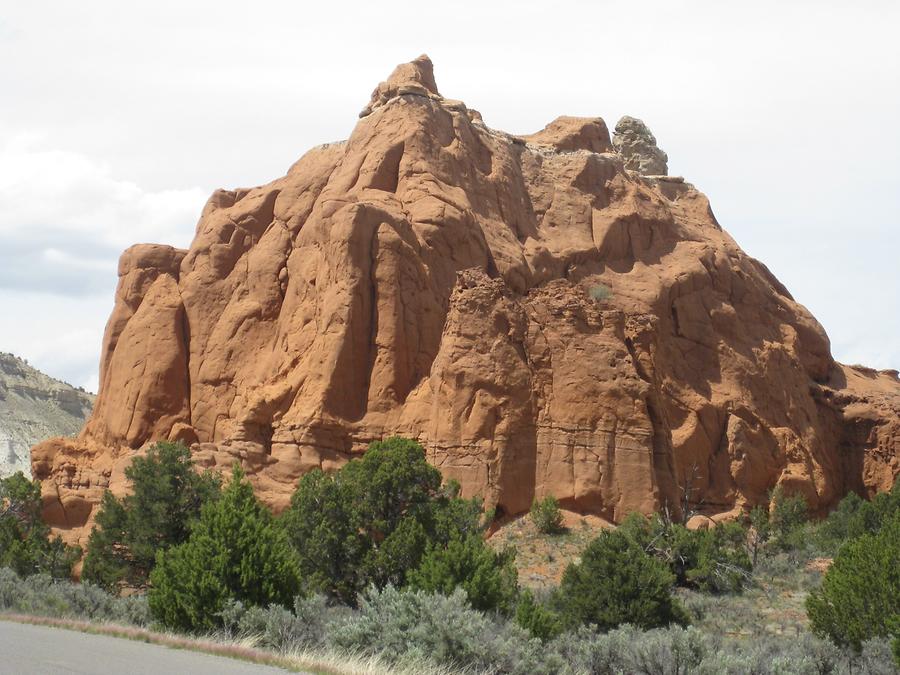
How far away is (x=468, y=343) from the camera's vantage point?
40.4 m

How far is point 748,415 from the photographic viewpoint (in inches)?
1928

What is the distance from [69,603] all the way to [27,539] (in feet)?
42.5

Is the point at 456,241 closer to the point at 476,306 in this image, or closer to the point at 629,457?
the point at 476,306

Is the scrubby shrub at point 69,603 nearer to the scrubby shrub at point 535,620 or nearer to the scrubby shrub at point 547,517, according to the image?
the scrubby shrub at point 535,620

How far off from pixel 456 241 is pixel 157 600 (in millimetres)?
23876

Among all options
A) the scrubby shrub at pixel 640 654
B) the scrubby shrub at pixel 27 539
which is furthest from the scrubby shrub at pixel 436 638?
the scrubby shrub at pixel 27 539

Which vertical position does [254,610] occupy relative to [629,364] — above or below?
below

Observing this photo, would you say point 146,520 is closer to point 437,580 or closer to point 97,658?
point 437,580

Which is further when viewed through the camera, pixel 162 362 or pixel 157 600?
pixel 162 362

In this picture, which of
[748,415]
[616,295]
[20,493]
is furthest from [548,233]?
[20,493]

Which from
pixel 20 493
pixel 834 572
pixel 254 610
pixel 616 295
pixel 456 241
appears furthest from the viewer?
pixel 616 295

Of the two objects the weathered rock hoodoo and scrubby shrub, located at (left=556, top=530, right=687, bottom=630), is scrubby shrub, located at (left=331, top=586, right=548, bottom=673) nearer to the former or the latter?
scrubby shrub, located at (left=556, top=530, right=687, bottom=630)

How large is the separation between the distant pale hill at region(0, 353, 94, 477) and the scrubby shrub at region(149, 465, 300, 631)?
230 feet

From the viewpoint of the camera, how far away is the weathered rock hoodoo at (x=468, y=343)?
4016cm
